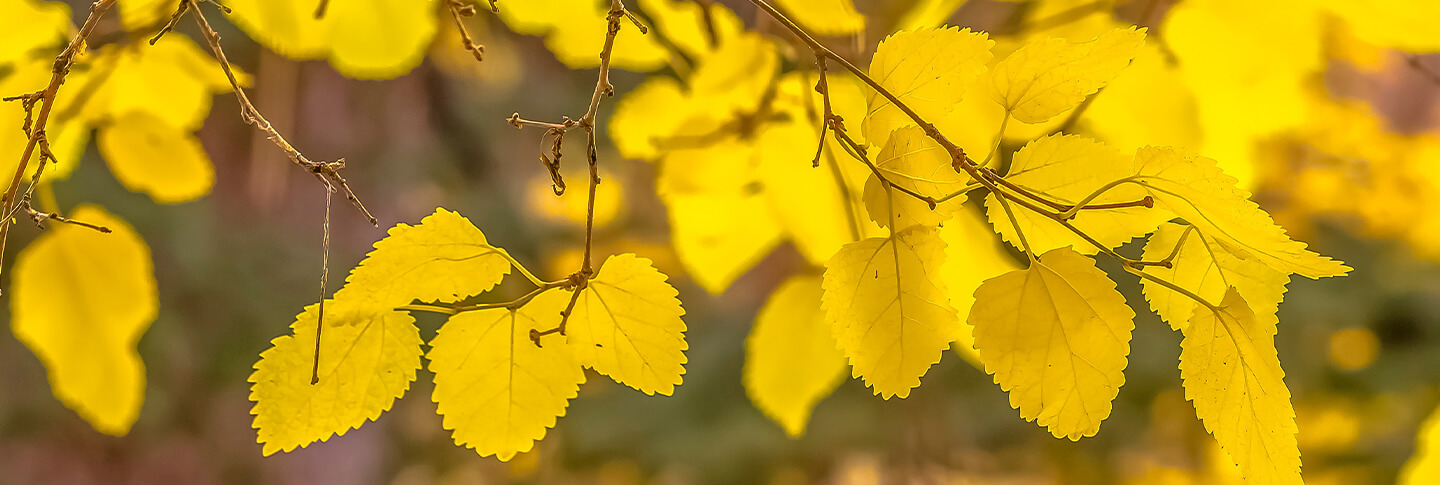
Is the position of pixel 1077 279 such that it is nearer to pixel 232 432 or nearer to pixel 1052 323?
pixel 1052 323

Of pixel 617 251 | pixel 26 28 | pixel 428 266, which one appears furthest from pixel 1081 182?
pixel 617 251

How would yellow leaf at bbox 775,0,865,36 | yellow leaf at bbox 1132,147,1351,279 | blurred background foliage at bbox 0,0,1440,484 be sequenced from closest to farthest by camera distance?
yellow leaf at bbox 1132,147,1351,279 → yellow leaf at bbox 775,0,865,36 → blurred background foliage at bbox 0,0,1440,484

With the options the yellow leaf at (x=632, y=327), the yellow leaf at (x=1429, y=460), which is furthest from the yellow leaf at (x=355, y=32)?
the yellow leaf at (x=1429, y=460)

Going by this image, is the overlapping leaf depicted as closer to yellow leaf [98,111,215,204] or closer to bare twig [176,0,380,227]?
bare twig [176,0,380,227]

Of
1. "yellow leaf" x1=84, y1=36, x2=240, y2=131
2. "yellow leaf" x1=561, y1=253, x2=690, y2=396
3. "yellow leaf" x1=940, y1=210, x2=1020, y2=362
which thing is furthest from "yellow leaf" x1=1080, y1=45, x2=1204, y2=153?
"yellow leaf" x1=84, y1=36, x2=240, y2=131

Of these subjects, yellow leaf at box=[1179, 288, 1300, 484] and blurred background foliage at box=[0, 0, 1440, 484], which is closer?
yellow leaf at box=[1179, 288, 1300, 484]

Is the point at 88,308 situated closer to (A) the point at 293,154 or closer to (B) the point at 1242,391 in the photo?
(A) the point at 293,154

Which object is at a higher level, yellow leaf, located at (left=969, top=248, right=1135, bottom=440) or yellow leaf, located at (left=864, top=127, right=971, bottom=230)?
yellow leaf, located at (left=864, top=127, right=971, bottom=230)
